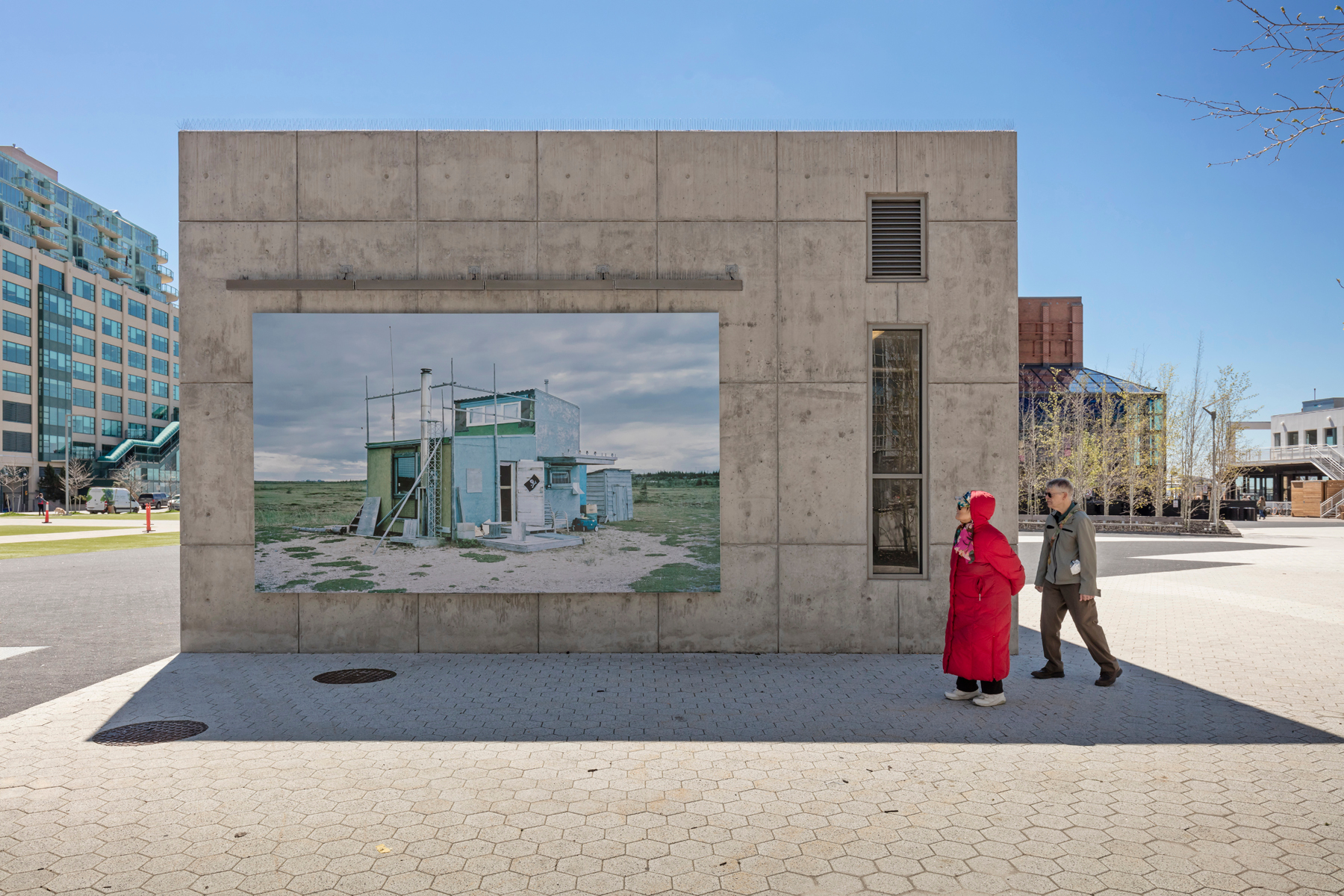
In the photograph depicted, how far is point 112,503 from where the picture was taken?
59281mm

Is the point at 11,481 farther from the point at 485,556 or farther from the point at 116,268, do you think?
the point at 485,556

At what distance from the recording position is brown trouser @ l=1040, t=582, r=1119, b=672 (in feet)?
23.6

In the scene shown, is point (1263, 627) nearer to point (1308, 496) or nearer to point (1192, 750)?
point (1192, 750)

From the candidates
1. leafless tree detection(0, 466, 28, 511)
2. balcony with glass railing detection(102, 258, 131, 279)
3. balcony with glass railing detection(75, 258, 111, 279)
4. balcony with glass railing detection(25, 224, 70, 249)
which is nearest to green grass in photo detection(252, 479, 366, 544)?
leafless tree detection(0, 466, 28, 511)

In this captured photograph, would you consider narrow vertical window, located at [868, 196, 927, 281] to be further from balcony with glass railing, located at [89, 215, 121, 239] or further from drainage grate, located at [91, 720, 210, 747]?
balcony with glass railing, located at [89, 215, 121, 239]

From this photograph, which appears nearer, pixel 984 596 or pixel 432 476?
pixel 984 596

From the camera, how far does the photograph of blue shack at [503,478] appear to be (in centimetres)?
854

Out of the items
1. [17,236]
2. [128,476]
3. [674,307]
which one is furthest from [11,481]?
[674,307]

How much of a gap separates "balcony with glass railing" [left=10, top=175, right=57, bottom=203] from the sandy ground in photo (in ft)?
308

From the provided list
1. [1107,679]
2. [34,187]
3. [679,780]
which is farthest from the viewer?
[34,187]

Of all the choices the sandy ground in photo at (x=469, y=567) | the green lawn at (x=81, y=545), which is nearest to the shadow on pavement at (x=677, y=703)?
the sandy ground in photo at (x=469, y=567)

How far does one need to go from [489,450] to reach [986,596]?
518 centimetres

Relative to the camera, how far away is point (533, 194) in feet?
28.2

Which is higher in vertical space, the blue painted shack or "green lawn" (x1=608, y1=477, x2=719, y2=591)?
the blue painted shack
